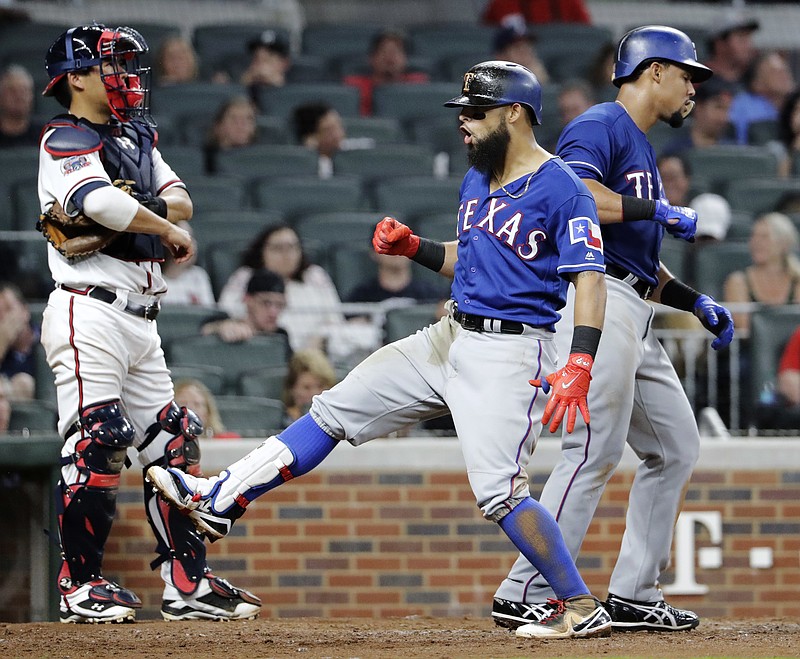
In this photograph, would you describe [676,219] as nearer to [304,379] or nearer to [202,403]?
[304,379]

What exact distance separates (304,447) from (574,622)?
971 mm

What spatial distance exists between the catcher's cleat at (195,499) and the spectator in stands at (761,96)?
7.41 metres

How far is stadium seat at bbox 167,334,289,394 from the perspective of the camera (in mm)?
7016

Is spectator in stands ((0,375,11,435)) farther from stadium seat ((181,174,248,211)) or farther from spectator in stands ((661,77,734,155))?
spectator in stands ((661,77,734,155))

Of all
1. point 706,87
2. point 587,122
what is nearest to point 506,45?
point 706,87

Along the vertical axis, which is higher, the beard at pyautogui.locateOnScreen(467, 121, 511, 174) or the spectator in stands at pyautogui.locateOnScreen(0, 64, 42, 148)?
the spectator in stands at pyautogui.locateOnScreen(0, 64, 42, 148)

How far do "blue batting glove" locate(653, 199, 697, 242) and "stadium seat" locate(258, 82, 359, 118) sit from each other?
6008 mm

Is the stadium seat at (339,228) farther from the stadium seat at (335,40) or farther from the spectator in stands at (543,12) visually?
the spectator in stands at (543,12)

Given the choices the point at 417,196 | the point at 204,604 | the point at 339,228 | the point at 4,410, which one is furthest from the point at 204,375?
the point at 417,196

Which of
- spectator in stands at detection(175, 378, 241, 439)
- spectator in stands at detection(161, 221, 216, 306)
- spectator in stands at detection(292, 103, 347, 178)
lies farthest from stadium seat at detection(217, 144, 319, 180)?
spectator in stands at detection(175, 378, 241, 439)

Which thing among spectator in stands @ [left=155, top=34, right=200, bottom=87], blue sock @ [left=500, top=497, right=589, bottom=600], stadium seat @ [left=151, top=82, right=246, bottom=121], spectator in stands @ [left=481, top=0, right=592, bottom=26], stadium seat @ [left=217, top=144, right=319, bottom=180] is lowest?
blue sock @ [left=500, top=497, right=589, bottom=600]

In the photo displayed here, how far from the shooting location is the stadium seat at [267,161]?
9305mm

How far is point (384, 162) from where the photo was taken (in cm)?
948

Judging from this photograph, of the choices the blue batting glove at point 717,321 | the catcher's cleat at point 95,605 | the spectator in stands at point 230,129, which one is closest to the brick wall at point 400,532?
the catcher's cleat at point 95,605
